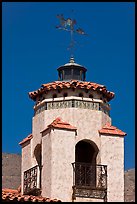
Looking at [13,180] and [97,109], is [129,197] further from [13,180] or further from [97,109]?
[97,109]

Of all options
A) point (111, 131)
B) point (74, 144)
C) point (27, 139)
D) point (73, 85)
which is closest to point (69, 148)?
point (74, 144)

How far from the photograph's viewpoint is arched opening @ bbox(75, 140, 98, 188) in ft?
63.0

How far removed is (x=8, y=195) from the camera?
54.1ft

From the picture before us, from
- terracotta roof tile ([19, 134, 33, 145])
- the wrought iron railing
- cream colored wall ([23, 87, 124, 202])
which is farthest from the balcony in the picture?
terracotta roof tile ([19, 134, 33, 145])

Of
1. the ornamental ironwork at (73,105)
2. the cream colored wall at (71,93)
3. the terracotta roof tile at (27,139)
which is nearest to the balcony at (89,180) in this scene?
the ornamental ironwork at (73,105)

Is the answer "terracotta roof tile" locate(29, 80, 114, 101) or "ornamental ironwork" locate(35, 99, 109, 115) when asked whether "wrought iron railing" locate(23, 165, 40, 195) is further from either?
"terracotta roof tile" locate(29, 80, 114, 101)

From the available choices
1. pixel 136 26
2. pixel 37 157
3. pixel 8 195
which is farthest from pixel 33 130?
pixel 136 26

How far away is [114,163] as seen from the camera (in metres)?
19.6

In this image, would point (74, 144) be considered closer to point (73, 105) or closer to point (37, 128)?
point (73, 105)

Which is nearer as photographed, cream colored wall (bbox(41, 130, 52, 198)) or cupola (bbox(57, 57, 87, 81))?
cream colored wall (bbox(41, 130, 52, 198))

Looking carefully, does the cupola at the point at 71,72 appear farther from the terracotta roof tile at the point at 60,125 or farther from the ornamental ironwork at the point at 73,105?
the terracotta roof tile at the point at 60,125

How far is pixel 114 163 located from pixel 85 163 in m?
0.80

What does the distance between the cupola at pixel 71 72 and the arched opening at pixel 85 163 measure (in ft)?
6.22

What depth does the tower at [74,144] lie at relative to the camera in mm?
18875
